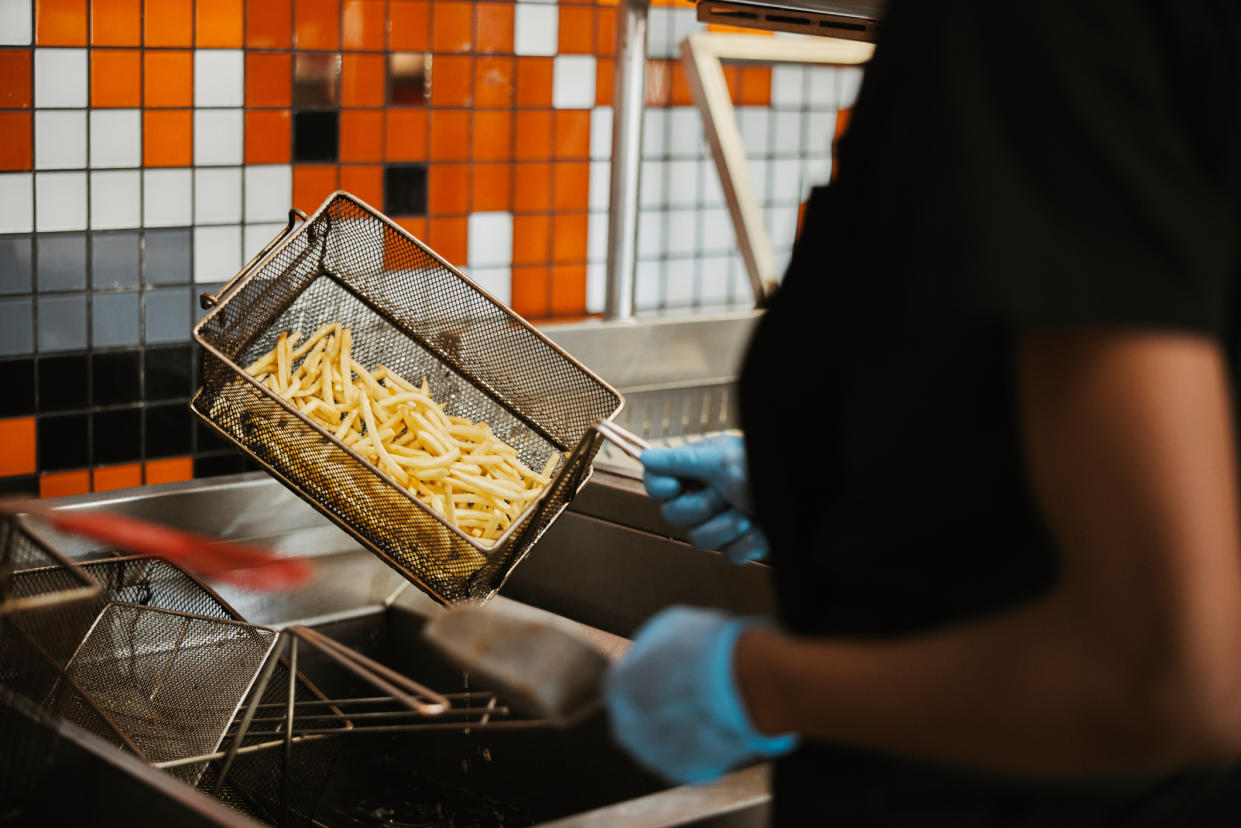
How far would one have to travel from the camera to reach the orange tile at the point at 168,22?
2031 mm

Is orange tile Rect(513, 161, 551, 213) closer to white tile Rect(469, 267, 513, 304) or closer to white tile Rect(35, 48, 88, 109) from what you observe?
white tile Rect(469, 267, 513, 304)

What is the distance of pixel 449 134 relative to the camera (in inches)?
95.7

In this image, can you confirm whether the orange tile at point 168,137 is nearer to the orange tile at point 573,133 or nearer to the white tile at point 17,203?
the white tile at point 17,203

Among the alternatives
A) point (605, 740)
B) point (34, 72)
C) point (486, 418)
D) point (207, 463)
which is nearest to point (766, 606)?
point (605, 740)

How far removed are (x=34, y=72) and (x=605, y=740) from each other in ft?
4.44

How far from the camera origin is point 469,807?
1.70m

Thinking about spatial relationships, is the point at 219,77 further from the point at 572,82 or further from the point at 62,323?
the point at 572,82

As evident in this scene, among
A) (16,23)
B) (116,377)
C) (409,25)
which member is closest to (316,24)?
(409,25)

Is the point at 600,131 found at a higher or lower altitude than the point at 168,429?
higher

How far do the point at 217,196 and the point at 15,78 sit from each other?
1.19ft

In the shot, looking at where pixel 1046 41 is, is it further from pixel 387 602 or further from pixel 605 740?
pixel 387 602

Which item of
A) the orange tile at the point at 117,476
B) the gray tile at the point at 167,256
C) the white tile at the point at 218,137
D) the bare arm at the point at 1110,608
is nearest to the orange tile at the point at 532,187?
the white tile at the point at 218,137

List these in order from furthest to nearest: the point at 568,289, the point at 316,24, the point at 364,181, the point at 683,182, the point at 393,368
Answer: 1. the point at 683,182
2. the point at 568,289
3. the point at 364,181
4. the point at 316,24
5. the point at 393,368


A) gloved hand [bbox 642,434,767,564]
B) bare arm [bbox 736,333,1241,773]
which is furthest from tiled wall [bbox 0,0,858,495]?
bare arm [bbox 736,333,1241,773]
